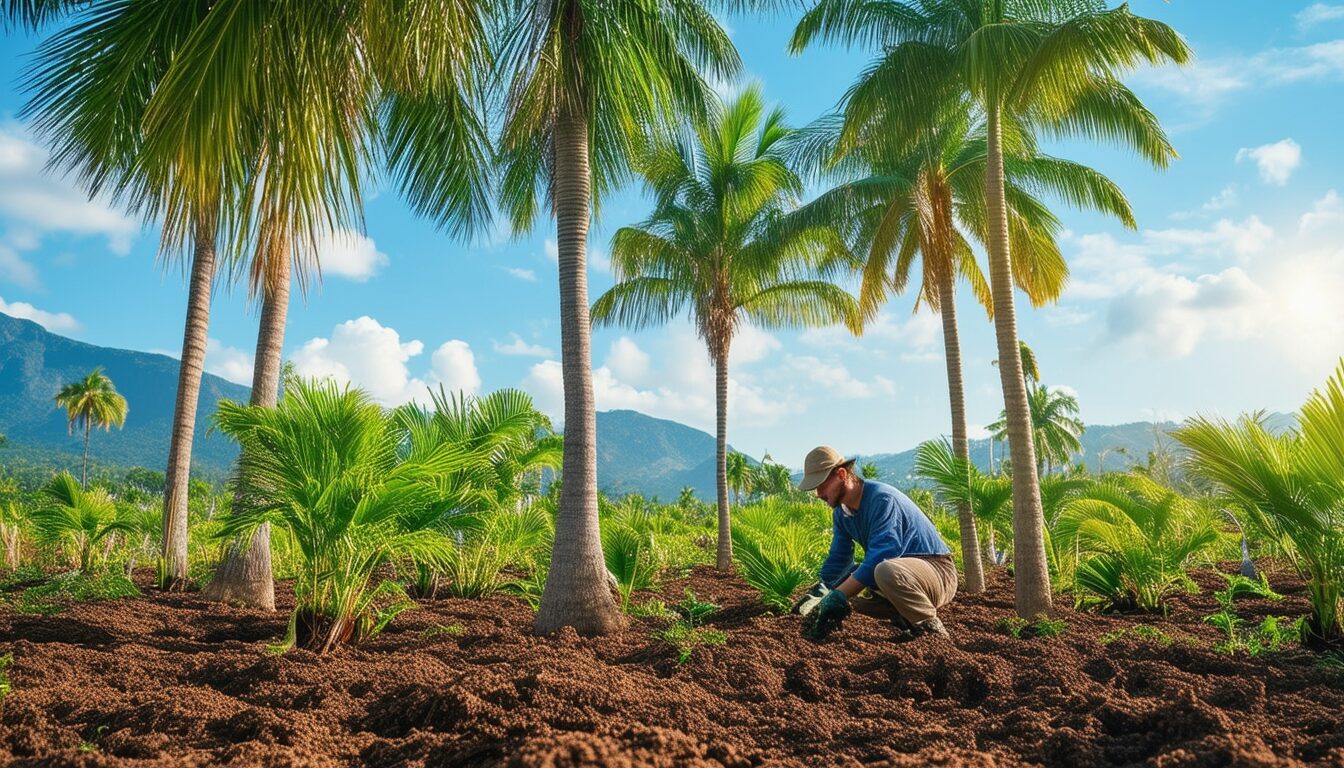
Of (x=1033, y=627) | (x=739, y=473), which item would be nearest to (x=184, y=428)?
(x=1033, y=627)

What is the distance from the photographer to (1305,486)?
15.8 ft

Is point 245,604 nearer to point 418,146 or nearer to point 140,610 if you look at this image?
point 140,610

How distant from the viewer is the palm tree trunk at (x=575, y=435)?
19.6 feet

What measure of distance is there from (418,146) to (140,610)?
4.99 metres

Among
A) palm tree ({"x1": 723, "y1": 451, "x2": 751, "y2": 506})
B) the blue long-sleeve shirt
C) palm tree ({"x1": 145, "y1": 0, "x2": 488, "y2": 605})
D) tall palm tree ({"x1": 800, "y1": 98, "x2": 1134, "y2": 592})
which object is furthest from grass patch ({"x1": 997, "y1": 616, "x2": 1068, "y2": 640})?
palm tree ({"x1": 723, "y1": 451, "x2": 751, "y2": 506})

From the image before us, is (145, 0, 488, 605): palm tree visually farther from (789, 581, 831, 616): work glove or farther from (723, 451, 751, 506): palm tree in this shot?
(723, 451, 751, 506): palm tree

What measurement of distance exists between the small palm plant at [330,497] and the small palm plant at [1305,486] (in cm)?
527

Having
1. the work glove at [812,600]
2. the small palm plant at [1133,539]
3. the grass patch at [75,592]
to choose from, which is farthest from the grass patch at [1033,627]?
the grass patch at [75,592]

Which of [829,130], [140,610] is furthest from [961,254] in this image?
[140,610]

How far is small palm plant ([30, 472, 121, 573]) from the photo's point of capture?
32.0 feet

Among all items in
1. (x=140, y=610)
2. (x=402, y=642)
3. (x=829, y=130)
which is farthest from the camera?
(x=829, y=130)

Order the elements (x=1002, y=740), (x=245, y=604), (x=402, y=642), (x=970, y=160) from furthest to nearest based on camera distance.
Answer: (x=970, y=160)
(x=245, y=604)
(x=402, y=642)
(x=1002, y=740)

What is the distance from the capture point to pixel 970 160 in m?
9.85

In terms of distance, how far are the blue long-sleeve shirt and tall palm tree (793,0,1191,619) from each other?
1953 millimetres
